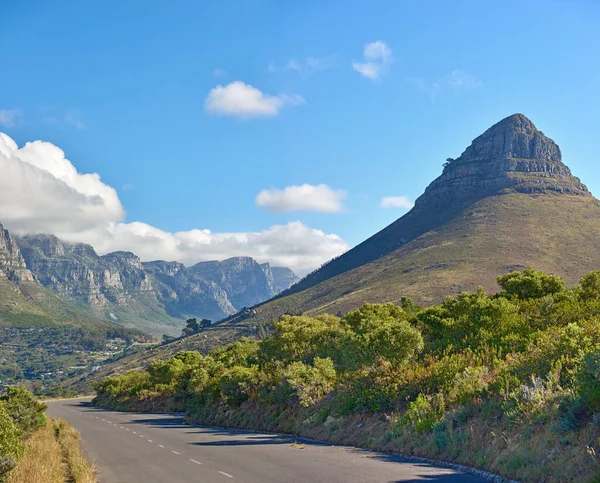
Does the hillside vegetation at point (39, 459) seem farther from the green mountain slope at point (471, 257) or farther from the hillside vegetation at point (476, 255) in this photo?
the hillside vegetation at point (476, 255)

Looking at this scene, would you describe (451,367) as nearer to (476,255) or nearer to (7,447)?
(7,447)

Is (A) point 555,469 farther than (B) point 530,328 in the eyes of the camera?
No

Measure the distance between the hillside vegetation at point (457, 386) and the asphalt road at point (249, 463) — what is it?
155cm

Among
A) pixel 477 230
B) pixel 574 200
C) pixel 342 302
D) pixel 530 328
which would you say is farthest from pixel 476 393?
pixel 574 200

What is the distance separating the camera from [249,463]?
730 inches

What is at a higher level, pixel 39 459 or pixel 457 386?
pixel 457 386

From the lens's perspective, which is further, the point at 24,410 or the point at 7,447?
the point at 24,410

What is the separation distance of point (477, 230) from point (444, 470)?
169401 millimetres

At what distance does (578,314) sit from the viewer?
2680 centimetres

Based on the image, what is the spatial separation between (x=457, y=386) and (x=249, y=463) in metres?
8.51

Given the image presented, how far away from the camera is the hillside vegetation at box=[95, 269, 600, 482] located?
1391 cm

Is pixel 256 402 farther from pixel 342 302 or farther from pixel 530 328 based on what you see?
pixel 342 302

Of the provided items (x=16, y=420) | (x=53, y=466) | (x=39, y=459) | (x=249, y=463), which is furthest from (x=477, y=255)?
(x=53, y=466)

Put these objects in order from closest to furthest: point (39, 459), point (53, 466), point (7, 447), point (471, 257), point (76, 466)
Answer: point (7, 447)
point (53, 466)
point (76, 466)
point (39, 459)
point (471, 257)
